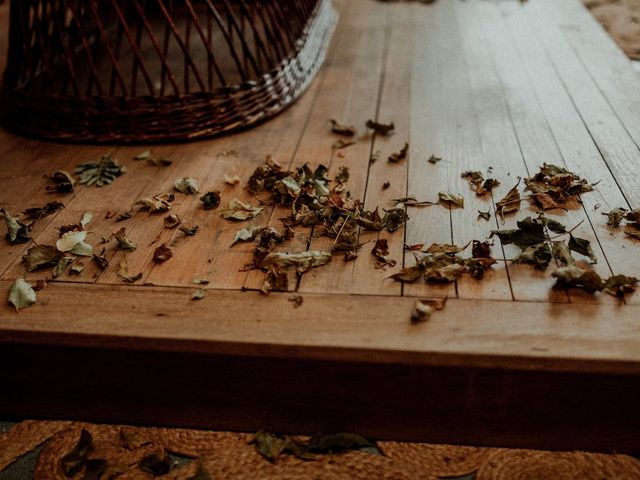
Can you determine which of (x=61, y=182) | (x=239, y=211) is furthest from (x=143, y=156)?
(x=239, y=211)

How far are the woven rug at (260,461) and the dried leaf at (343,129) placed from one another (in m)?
0.89

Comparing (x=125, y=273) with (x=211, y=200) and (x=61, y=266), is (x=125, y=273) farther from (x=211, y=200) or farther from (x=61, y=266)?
(x=211, y=200)

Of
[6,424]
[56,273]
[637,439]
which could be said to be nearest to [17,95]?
[56,273]

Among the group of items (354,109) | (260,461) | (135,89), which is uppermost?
(135,89)

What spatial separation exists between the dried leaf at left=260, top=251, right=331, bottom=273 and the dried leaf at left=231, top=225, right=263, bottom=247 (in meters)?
0.10

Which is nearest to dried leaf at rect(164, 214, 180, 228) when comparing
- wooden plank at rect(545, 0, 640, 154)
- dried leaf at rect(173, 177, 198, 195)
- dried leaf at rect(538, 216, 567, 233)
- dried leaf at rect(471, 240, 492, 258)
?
dried leaf at rect(173, 177, 198, 195)

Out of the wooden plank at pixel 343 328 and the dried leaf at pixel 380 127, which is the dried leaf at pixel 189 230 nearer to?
the wooden plank at pixel 343 328

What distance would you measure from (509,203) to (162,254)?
0.73 m

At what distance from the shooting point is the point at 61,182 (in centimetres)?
153

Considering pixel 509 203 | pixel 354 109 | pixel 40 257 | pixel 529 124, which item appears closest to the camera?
pixel 40 257

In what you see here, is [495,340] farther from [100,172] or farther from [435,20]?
[435,20]

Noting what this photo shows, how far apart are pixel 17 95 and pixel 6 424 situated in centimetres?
104

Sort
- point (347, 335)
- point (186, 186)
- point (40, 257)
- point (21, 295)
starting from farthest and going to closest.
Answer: point (186, 186)
point (40, 257)
point (21, 295)
point (347, 335)

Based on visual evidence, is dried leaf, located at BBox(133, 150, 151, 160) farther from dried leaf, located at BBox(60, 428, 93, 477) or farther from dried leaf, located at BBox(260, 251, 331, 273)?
dried leaf, located at BBox(60, 428, 93, 477)
